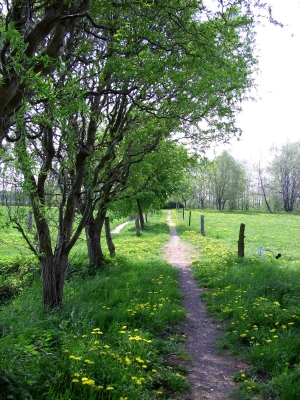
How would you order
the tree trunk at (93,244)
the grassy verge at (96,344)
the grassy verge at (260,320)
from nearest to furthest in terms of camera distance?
the grassy verge at (96,344), the grassy verge at (260,320), the tree trunk at (93,244)

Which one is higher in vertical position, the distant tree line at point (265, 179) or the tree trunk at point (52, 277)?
the distant tree line at point (265, 179)

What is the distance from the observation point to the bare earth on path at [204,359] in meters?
4.14

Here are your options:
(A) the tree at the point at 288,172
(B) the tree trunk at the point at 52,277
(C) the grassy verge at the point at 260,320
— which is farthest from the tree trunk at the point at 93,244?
(A) the tree at the point at 288,172

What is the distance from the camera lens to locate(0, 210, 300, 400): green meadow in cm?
357

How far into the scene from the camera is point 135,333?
527cm

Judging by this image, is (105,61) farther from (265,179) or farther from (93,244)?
(265,179)

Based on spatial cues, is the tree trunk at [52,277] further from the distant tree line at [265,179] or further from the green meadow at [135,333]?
the distant tree line at [265,179]

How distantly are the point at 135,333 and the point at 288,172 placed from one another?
235 ft

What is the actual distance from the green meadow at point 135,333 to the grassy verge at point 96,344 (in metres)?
0.01

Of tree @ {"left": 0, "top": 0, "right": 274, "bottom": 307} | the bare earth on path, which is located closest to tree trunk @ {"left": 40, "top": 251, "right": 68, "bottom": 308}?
tree @ {"left": 0, "top": 0, "right": 274, "bottom": 307}

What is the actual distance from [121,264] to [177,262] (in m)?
2.79

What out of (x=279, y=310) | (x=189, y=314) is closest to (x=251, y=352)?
(x=279, y=310)

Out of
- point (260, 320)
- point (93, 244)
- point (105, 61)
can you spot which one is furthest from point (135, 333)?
point (93, 244)

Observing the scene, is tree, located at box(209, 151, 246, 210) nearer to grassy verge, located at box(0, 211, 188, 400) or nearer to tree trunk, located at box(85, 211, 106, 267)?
tree trunk, located at box(85, 211, 106, 267)
